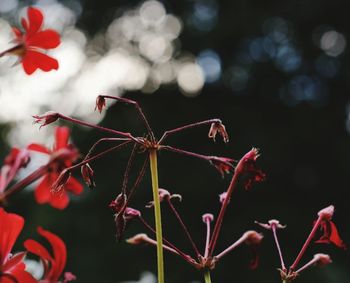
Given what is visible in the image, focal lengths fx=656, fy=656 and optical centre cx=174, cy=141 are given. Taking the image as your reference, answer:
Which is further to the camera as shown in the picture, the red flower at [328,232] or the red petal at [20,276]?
the red flower at [328,232]

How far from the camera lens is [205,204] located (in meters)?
3.85

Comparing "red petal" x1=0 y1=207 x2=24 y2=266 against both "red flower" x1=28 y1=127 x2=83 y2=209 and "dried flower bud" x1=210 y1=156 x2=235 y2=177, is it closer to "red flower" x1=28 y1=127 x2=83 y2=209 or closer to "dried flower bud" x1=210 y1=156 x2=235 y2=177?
"red flower" x1=28 y1=127 x2=83 y2=209

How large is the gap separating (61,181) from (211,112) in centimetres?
394

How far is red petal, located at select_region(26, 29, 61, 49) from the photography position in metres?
0.43

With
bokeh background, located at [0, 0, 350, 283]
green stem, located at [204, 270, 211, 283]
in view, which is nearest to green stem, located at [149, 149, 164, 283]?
green stem, located at [204, 270, 211, 283]

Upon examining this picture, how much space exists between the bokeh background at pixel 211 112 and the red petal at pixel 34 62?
2908 mm

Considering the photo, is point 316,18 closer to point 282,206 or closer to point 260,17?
point 260,17

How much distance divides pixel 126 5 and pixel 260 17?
1.19 metres

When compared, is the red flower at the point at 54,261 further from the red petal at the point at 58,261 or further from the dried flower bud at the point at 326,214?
the dried flower bud at the point at 326,214

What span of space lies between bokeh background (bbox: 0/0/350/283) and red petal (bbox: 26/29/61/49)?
2918 millimetres

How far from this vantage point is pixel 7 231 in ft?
1.10

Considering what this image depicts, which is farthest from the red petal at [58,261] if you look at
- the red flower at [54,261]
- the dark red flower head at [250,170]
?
the dark red flower head at [250,170]

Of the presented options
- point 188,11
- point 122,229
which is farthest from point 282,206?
point 122,229

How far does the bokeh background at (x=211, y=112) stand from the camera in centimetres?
366
